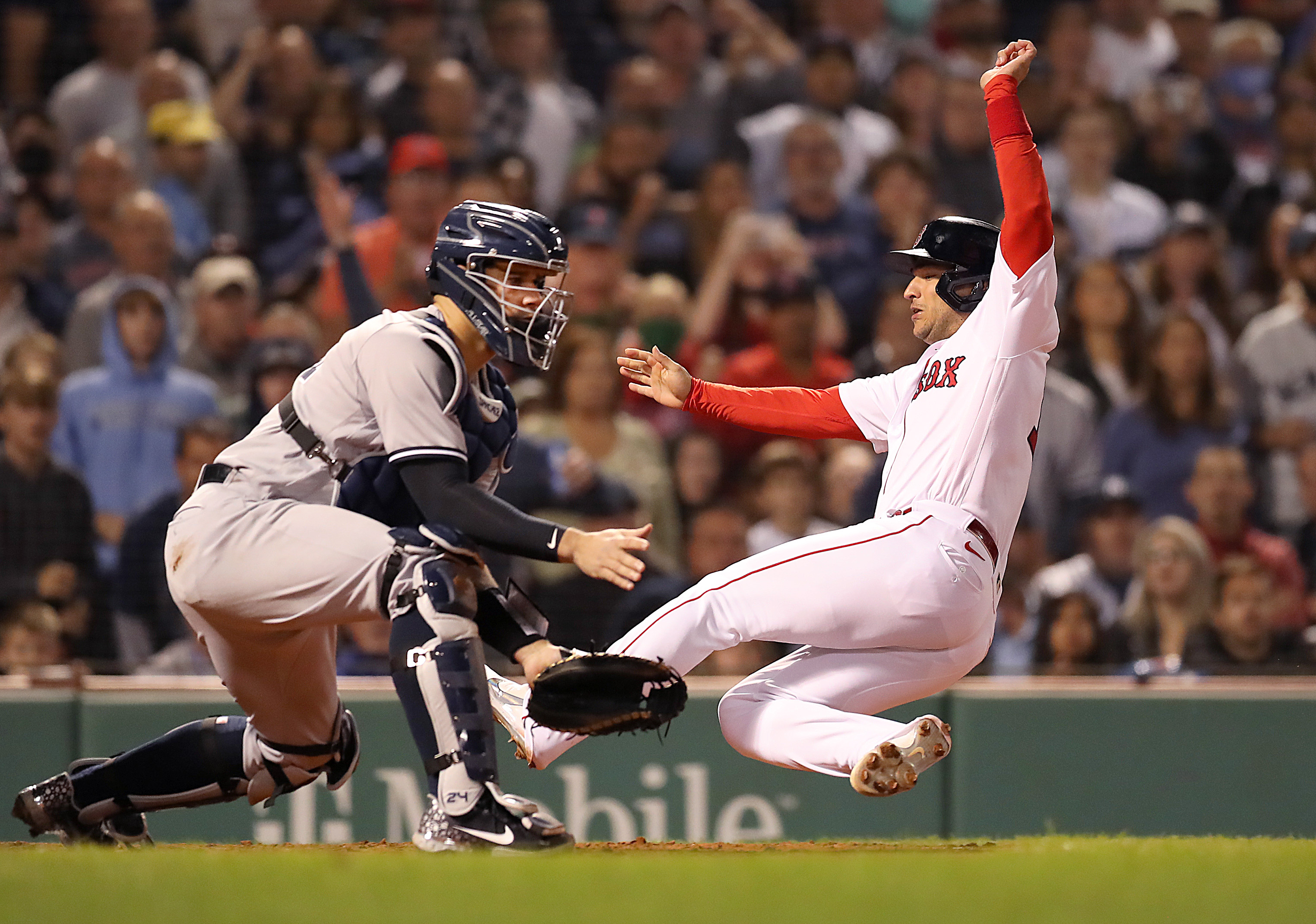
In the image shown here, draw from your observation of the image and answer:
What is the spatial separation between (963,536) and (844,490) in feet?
11.0

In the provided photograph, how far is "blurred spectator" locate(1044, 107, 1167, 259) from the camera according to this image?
891 centimetres

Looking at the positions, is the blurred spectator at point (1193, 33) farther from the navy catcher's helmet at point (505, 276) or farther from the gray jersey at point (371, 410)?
the gray jersey at point (371, 410)

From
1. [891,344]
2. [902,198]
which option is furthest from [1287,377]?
[902,198]

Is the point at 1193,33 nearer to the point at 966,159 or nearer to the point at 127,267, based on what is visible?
the point at 966,159

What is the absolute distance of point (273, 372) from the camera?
7391 mm

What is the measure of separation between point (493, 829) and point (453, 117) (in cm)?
565

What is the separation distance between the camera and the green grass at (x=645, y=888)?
3.06 metres

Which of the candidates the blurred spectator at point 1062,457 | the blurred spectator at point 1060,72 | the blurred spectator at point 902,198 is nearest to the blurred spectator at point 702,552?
the blurred spectator at point 1062,457

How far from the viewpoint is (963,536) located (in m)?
4.14

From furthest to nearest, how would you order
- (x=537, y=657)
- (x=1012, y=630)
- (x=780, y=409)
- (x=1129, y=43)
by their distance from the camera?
(x=1129, y=43) < (x=1012, y=630) < (x=780, y=409) < (x=537, y=657)

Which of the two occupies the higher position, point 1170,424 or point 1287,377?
point 1287,377

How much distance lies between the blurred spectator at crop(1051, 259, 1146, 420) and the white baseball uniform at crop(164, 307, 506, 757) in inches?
176

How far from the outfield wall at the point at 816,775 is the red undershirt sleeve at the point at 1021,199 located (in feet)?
7.46

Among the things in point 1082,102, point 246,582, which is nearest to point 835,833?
point 246,582
